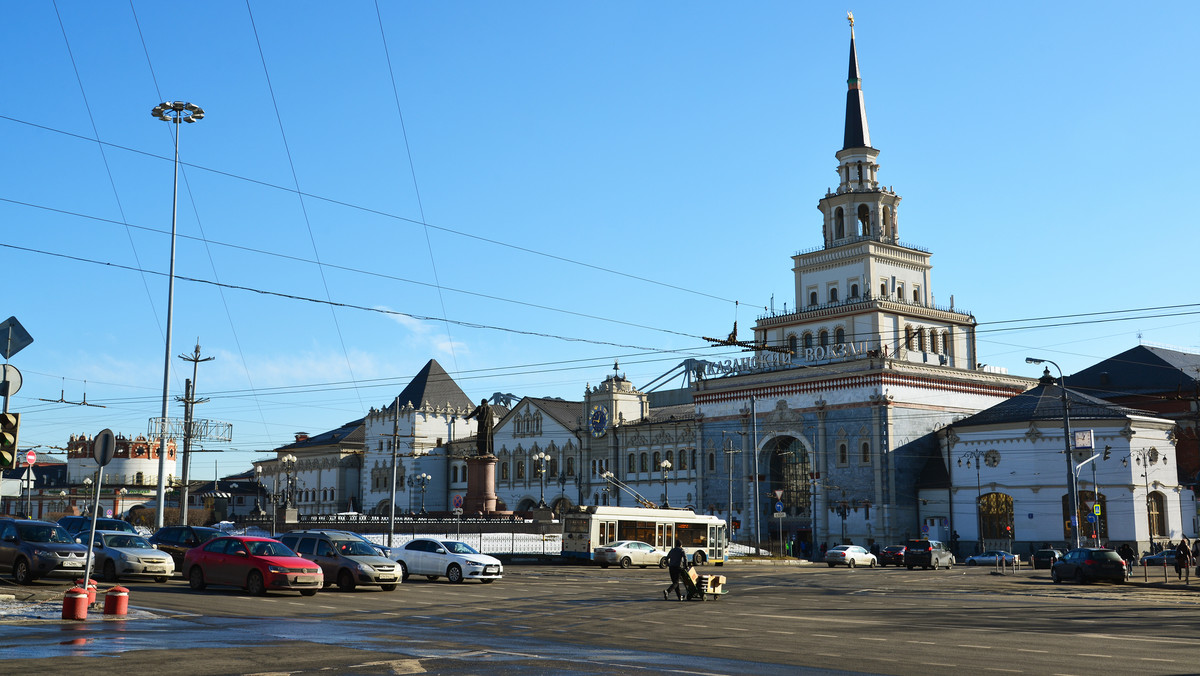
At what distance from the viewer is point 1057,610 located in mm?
26438

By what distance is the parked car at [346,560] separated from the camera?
29328mm

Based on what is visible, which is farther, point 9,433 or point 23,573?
point 23,573

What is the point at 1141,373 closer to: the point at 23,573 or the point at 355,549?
the point at 355,549

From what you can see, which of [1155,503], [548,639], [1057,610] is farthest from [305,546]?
[1155,503]

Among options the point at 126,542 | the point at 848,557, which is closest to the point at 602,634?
the point at 126,542

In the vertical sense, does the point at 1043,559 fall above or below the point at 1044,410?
below

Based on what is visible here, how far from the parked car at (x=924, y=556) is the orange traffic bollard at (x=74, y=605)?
157ft

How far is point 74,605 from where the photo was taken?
18.5 metres

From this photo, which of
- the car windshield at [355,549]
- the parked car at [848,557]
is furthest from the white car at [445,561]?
the parked car at [848,557]

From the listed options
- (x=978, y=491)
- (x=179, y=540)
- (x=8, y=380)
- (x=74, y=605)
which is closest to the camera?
(x=74, y=605)

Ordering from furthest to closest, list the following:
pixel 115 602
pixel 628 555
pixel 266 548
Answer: pixel 628 555 → pixel 266 548 → pixel 115 602

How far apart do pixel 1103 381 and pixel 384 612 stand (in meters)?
83.3

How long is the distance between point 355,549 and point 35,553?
775cm

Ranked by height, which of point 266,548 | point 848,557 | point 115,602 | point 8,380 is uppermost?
point 8,380
